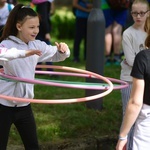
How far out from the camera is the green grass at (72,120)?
5.21 meters

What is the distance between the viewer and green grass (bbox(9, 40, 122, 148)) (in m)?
5.21

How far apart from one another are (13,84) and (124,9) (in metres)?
4.88

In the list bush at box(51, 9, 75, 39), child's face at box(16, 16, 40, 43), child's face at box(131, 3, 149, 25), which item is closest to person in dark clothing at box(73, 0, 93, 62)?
child's face at box(131, 3, 149, 25)

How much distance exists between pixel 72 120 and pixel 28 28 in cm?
191

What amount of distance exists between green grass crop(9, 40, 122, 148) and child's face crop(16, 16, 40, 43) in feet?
4.71

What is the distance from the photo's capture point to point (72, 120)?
5.57 meters

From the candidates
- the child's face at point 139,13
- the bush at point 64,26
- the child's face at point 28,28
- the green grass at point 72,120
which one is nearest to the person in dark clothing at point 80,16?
the green grass at point 72,120

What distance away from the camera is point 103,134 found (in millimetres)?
5297

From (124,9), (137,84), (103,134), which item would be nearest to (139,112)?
(137,84)

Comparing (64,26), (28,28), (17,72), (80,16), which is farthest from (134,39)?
(64,26)

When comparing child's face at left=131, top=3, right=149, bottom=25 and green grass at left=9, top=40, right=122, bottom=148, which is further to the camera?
green grass at left=9, top=40, right=122, bottom=148

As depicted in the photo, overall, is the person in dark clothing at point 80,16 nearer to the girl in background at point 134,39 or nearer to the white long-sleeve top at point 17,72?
the girl in background at point 134,39

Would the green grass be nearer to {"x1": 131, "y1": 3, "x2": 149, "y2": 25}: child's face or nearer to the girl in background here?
the girl in background

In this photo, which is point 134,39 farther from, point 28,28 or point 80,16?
point 80,16
